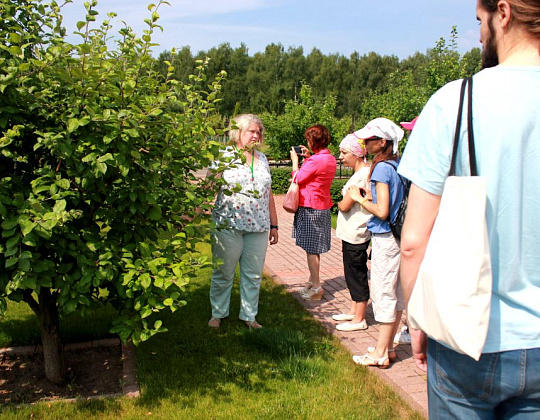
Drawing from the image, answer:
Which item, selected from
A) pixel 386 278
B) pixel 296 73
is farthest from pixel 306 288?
pixel 296 73

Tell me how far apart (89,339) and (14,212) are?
2.07 m

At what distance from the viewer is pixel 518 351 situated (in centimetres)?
136

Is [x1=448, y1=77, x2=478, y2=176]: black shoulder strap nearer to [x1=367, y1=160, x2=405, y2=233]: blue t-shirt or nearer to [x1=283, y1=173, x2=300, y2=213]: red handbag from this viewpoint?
[x1=367, y1=160, x2=405, y2=233]: blue t-shirt

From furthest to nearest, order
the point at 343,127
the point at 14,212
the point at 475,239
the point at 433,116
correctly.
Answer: the point at 343,127 → the point at 14,212 → the point at 433,116 → the point at 475,239

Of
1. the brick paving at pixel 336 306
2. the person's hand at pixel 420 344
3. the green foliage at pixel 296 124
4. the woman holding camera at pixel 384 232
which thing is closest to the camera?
the person's hand at pixel 420 344

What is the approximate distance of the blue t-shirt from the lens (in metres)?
3.96

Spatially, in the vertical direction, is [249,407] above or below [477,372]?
below

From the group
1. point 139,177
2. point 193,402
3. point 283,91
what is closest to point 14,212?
point 139,177

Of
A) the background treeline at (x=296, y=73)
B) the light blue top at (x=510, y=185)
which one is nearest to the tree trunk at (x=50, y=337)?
the light blue top at (x=510, y=185)

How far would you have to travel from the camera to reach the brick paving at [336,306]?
3878 mm

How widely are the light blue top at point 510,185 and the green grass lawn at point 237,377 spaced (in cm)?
225

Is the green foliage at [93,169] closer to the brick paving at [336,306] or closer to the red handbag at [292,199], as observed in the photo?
the brick paving at [336,306]

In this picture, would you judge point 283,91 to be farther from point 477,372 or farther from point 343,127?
point 477,372

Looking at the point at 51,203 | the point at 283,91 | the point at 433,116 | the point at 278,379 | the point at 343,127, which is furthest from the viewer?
the point at 283,91
